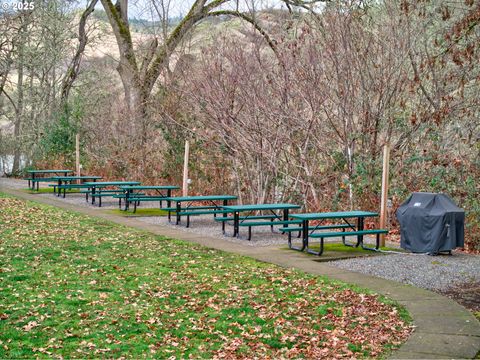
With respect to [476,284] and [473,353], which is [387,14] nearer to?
[476,284]

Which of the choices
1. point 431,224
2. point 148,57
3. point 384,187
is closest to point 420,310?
point 431,224

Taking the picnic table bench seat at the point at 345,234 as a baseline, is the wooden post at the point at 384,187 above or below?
above

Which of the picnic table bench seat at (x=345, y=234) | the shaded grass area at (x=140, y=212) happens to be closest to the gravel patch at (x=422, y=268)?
the picnic table bench seat at (x=345, y=234)

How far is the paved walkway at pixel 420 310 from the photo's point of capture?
5.62 m

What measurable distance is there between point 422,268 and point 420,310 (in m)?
2.51

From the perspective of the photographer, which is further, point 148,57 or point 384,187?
point 148,57

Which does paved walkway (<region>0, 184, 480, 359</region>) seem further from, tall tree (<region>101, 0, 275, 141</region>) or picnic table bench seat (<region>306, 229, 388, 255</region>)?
tall tree (<region>101, 0, 275, 141</region>)

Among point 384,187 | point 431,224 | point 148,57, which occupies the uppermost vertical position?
point 148,57

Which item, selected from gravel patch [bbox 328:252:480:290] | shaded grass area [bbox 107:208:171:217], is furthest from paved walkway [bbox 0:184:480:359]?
shaded grass area [bbox 107:208:171:217]

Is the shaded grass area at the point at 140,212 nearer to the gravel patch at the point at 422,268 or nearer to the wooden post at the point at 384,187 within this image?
the wooden post at the point at 384,187

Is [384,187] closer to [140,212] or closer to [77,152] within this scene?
[140,212]

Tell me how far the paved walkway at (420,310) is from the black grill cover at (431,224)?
181 centimetres

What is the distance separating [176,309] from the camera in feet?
23.0

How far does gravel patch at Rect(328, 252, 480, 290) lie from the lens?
8609 millimetres
